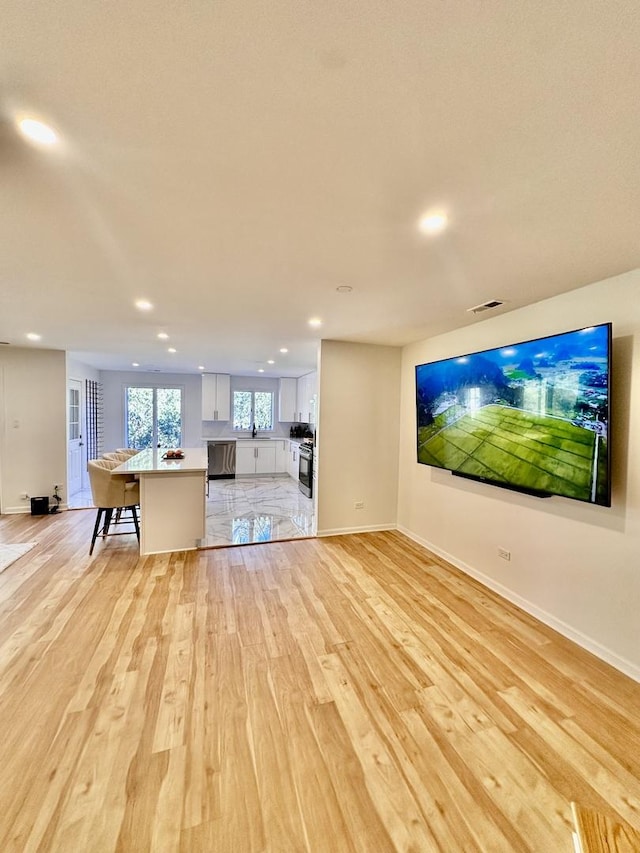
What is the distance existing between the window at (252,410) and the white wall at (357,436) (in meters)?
4.79

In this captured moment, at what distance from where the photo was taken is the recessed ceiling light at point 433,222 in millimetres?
1616

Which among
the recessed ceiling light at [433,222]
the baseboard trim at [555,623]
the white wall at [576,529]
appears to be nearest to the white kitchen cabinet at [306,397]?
the white wall at [576,529]

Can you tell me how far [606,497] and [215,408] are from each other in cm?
747


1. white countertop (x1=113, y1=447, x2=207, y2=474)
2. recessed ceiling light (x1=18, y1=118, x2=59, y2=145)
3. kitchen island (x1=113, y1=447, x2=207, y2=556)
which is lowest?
kitchen island (x1=113, y1=447, x2=207, y2=556)

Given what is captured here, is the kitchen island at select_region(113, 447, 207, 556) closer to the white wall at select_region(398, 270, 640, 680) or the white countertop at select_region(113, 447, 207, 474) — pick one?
the white countertop at select_region(113, 447, 207, 474)

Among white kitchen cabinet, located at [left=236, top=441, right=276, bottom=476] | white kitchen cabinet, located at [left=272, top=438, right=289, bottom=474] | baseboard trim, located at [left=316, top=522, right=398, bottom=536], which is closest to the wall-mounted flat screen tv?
baseboard trim, located at [left=316, top=522, right=398, bottom=536]

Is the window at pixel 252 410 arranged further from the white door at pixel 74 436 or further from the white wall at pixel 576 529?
the white wall at pixel 576 529

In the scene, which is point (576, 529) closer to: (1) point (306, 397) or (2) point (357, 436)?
(2) point (357, 436)

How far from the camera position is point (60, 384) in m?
5.37

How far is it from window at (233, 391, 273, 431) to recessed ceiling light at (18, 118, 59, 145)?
7.59m

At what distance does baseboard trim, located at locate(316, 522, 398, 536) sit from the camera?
4477 mm

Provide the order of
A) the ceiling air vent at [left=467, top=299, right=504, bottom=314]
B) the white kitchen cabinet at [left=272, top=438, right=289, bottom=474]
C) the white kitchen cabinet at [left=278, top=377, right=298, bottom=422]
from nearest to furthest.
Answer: the ceiling air vent at [left=467, top=299, right=504, bottom=314] → the white kitchen cabinet at [left=272, top=438, right=289, bottom=474] → the white kitchen cabinet at [left=278, top=377, right=298, bottom=422]

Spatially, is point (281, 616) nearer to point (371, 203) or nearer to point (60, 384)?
point (371, 203)

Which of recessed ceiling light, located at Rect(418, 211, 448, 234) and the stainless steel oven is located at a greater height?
recessed ceiling light, located at Rect(418, 211, 448, 234)
